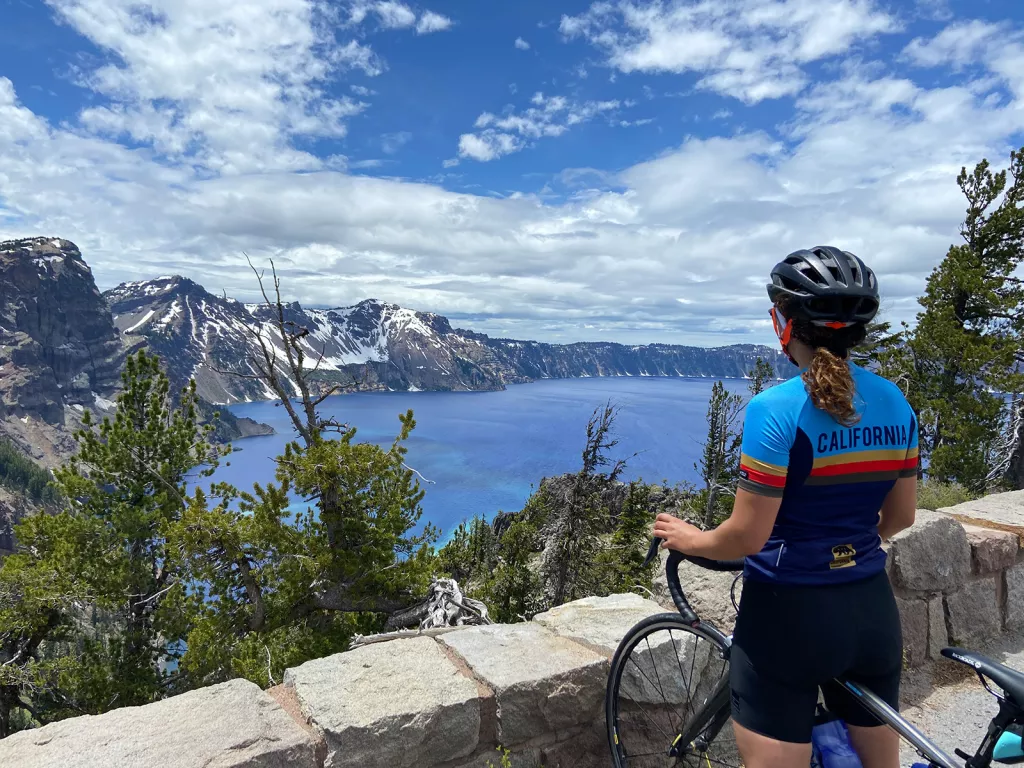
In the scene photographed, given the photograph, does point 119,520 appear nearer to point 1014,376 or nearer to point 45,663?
point 45,663

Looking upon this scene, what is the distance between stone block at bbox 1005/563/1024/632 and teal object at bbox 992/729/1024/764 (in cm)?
488

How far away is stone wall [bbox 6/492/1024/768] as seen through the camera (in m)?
2.47

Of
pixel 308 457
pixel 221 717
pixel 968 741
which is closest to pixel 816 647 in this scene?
pixel 221 717

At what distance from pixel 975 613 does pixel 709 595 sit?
295 centimetres

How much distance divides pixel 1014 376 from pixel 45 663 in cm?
2905

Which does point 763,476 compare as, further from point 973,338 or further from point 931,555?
point 973,338

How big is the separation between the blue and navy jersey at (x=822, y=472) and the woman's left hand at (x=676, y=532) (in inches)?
10.3

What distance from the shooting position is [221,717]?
2645mm

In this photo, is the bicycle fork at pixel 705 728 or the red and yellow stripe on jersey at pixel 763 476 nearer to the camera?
the red and yellow stripe on jersey at pixel 763 476

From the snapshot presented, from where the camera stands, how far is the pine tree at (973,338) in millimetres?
19547

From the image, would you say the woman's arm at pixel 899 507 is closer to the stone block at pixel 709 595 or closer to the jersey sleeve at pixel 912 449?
the jersey sleeve at pixel 912 449

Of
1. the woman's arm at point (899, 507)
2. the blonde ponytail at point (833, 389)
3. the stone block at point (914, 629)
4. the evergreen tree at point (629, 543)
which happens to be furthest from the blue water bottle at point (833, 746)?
the evergreen tree at point (629, 543)

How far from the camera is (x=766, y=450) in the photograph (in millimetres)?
1876

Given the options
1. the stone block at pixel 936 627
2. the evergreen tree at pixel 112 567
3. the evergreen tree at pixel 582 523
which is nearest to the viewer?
the stone block at pixel 936 627
